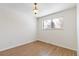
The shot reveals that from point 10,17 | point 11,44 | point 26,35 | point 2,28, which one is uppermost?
point 10,17

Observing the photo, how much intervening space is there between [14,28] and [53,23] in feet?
6.42

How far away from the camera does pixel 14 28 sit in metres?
3.15

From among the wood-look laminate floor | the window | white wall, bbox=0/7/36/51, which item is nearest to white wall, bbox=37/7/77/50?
the window

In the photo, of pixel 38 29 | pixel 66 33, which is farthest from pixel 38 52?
pixel 38 29

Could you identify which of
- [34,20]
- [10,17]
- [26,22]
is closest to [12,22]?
[10,17]

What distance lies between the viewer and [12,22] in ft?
10.0

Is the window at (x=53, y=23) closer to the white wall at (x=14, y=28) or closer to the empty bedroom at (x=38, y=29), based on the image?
the empty bedroom at (x=38, y=29)

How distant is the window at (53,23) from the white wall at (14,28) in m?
0.77

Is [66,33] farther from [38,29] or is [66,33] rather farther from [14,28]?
[14,28]

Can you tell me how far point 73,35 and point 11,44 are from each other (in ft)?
8.17

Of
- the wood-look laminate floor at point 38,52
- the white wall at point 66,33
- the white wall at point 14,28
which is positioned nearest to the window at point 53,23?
the white wall at point 66,33

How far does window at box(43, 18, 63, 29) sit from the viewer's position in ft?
11.5

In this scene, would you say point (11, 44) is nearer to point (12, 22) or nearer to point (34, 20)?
point (12, 22)

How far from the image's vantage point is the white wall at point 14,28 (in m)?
2.75
